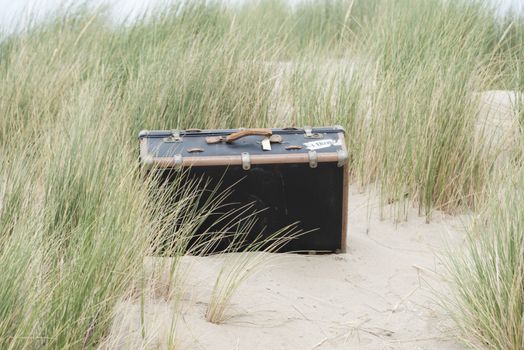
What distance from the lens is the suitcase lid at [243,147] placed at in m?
3.89

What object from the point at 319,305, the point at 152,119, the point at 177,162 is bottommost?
the point at 319,305

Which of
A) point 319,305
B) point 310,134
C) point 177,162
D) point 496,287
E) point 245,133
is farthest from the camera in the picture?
point 310,134

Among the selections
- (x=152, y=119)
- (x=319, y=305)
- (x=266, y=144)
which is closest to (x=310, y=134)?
(x=266, y=144)

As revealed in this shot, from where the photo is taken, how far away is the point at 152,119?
4789 mm

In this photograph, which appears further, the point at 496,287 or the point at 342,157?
the point at 342,157

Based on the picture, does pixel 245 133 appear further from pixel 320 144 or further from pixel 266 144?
pixel 320 144

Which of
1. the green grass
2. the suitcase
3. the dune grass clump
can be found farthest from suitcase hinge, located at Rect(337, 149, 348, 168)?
the dune grass clump

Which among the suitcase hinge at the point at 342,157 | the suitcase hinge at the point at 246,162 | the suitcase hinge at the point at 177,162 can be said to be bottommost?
the suitcase hinge at the point at 342,157

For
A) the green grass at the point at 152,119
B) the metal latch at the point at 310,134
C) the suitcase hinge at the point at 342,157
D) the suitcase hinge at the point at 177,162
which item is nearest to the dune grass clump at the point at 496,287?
the green grass at the point at 152,119

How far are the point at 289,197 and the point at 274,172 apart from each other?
0.14 meters

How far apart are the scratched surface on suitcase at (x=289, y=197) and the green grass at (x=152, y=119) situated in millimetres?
178

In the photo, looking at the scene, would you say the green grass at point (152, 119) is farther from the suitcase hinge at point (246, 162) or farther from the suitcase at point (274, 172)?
the suitcase hinge at point (246, 162)

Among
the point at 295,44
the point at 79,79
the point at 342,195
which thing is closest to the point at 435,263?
the point at 342,195

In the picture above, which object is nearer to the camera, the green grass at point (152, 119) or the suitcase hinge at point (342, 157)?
the green grass at point (152, 119)
